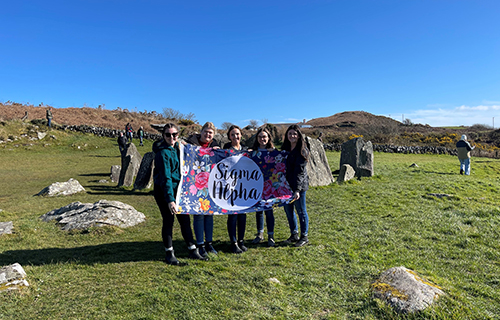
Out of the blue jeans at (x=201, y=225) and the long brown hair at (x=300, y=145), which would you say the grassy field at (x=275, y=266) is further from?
the long brown hair at (x=300, y=145)

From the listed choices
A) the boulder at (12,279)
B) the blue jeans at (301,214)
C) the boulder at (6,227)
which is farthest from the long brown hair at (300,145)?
the boulder at (6,227)

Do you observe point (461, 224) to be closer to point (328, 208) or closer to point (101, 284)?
point (328, 208)

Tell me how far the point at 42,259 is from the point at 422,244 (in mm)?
6755

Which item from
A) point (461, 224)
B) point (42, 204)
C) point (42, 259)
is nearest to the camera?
point (42, 259)

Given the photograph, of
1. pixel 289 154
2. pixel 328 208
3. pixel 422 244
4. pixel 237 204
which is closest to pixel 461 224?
pixel 422 244

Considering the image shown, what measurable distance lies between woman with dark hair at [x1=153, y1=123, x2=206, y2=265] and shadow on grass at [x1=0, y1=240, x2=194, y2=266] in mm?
413

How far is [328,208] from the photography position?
29.0 ft

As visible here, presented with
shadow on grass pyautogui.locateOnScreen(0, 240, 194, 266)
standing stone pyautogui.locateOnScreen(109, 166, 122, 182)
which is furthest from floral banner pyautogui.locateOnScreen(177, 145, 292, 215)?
standing stone pyautogui.locateOnScreen(109, 166, 122, 182)

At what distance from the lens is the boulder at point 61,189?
35.5 ft

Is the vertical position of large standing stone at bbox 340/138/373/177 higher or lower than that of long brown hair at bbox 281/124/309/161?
lower

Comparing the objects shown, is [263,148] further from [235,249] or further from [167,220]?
[167,220]

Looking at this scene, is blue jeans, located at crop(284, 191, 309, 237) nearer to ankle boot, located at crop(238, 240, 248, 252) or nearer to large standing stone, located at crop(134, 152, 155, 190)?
ankle boot, located at crop(238, 240, 248, 252)

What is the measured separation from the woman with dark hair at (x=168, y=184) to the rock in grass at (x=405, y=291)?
2762 mm

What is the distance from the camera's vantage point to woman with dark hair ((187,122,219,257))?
496 centimetres
